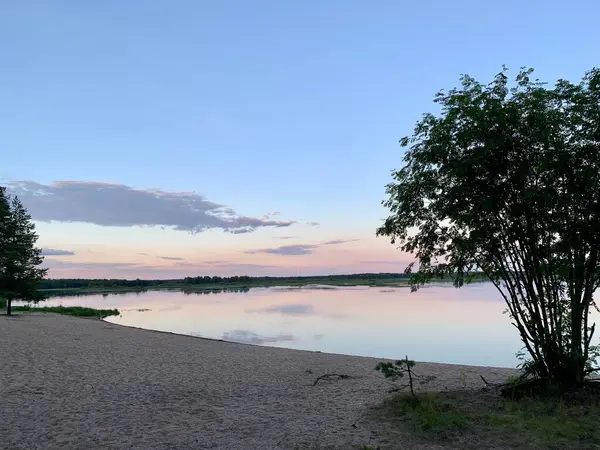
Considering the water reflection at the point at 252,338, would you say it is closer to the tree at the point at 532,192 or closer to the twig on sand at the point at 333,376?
the twig on sand at the point at 333,376

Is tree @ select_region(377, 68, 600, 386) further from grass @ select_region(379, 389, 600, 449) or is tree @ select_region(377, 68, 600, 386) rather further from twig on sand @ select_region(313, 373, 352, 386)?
twig on sand @ select_region(313, 373, 352, 386)

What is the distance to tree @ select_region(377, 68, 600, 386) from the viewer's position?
875cm

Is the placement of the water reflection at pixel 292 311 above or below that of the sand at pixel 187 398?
below

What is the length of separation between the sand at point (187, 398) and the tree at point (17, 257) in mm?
20332

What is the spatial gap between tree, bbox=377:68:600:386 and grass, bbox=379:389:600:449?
109cm

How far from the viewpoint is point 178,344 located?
2392 centimetres

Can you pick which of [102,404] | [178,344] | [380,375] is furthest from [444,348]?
[102,404]

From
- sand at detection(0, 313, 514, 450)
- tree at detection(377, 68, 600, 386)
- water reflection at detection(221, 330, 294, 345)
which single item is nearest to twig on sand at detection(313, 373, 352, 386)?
sand at detection(0, 313, 514, 450)

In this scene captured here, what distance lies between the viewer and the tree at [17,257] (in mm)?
37344

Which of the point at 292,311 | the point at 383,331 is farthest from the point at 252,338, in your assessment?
the point at 292,311

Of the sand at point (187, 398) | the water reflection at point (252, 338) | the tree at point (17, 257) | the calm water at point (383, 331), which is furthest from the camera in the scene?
the tree at point (17, 257)

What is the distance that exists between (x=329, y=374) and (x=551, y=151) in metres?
8.98

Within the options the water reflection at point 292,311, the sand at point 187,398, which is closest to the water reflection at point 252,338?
the sand at point 187,398

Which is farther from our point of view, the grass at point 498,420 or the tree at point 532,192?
the tree at point 532,192
